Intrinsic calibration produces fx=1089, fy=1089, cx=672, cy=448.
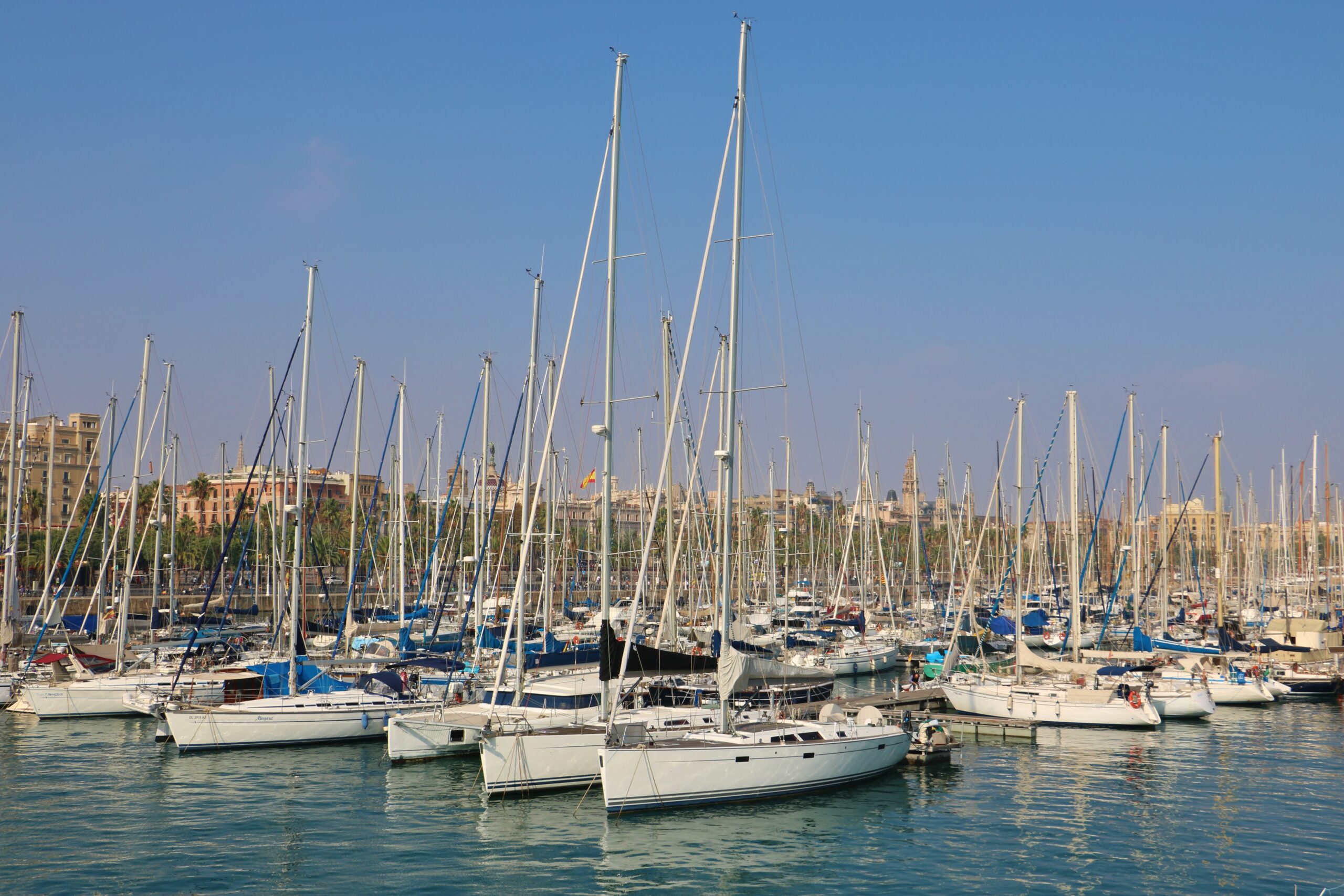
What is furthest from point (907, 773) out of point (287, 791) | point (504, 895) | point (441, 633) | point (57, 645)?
point (57, 645)

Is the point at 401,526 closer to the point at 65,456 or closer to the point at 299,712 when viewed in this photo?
the point at 299,712

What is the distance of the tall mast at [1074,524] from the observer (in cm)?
4606

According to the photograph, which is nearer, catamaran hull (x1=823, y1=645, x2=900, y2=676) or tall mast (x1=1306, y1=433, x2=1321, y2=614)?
catamaran hull (x1=823, y1=645, x2=900, y2=676)

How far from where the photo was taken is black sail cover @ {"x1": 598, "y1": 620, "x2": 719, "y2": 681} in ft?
90.0

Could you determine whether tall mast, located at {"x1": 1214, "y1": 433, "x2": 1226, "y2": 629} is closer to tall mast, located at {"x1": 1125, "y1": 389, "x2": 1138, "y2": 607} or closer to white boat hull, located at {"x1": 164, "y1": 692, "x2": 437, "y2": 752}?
tall mast, located at {"x1": 1125, "y1": 389, "x2": 1138, "y2": 607}

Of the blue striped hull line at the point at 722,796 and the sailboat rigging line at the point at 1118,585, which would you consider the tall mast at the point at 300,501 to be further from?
the sailboat rigging line at the point at 1118,585

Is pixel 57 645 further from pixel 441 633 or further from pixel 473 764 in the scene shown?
pixel 473 764

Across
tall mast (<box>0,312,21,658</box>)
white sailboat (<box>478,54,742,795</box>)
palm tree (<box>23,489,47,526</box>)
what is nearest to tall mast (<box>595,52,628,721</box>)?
white sailboat (<box>478,54,742,795</box>)

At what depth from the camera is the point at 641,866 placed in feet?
73.2

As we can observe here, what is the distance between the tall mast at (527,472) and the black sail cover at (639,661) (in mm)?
3616

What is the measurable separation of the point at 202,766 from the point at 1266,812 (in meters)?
29.0

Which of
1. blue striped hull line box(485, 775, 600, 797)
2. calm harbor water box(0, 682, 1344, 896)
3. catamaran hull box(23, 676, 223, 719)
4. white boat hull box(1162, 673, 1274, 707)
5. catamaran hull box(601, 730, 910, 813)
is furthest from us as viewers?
white boat hull box(1162, 673, 1274, 707)

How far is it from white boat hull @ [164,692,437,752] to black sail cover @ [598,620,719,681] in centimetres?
1064

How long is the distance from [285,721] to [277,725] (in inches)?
10.4
